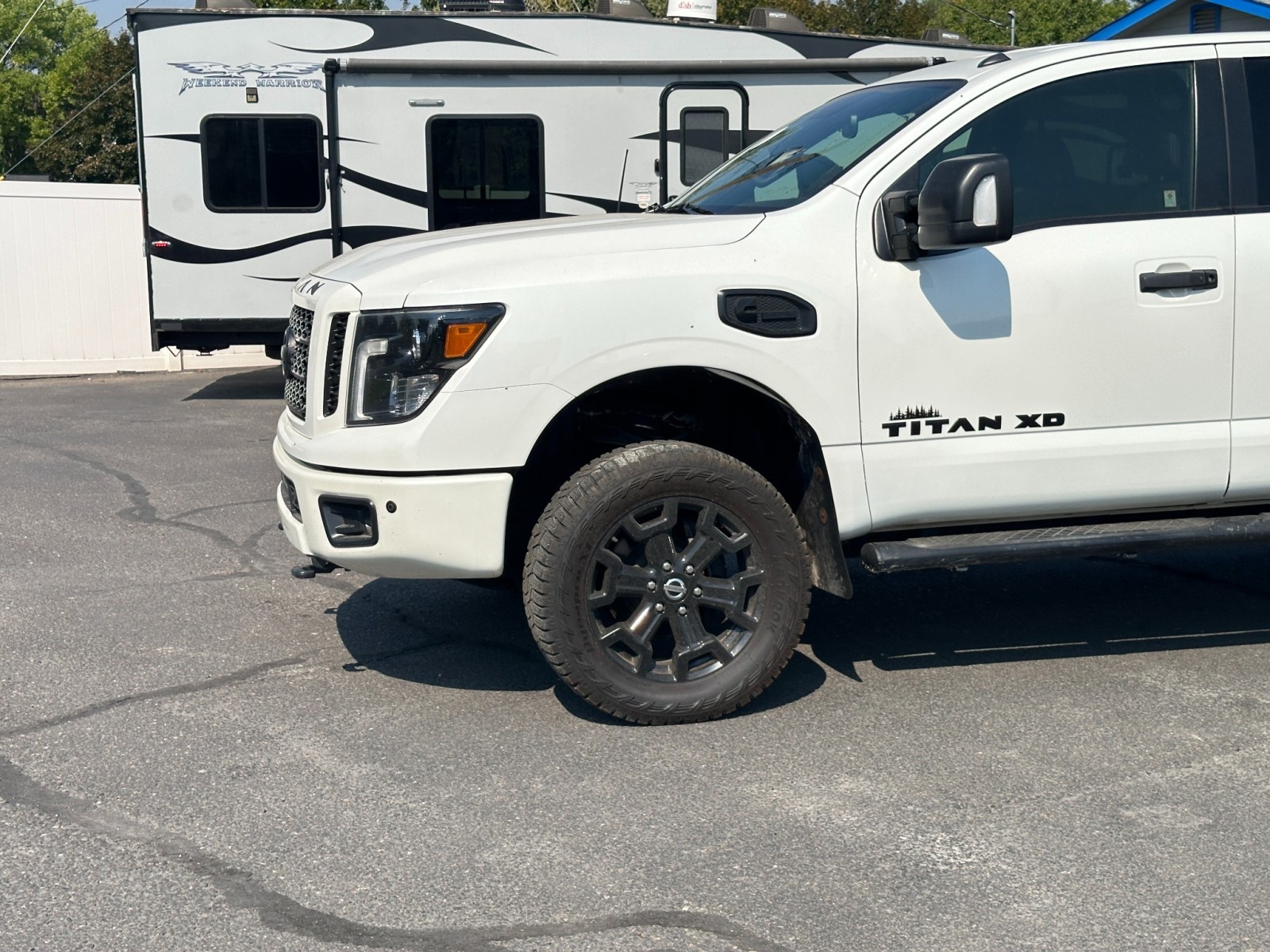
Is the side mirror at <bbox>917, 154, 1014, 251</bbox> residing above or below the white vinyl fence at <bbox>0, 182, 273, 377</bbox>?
above

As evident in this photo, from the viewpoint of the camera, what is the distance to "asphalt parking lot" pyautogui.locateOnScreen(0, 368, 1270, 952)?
3492 mm

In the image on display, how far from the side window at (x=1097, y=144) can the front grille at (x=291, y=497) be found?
7.88 ft

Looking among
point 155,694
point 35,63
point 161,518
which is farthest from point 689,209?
point 35,63

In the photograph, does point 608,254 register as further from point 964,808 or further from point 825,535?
point 964,808

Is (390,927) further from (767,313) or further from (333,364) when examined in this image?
(767,313)

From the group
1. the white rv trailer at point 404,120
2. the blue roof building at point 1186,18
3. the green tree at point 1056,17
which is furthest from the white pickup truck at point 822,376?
the green tree at point 1056,17

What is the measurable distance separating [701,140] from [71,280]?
7241mm

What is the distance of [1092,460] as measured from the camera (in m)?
4.91

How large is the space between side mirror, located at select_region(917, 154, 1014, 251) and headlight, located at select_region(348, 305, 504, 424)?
1378mm

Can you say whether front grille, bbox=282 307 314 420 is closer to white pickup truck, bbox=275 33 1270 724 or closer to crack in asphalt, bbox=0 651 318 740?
white pickup truck, bbox=275 33 1270 724

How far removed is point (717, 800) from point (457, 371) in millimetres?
1507

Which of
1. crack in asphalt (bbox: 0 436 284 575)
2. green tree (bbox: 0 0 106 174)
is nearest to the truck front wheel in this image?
crack in asphalt (bbox: 0 436 284 575)

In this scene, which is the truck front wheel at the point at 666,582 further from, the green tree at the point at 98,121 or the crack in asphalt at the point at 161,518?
the green tree at the point at 98,121

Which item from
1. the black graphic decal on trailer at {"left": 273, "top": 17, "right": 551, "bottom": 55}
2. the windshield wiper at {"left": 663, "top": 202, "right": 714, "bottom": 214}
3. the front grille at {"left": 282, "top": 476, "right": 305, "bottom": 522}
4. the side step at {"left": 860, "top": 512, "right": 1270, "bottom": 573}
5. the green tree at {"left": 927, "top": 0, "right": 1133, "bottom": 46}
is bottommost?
the side step at {"left": 860, "top": 512, "right": 1270, "bottom": 573}
